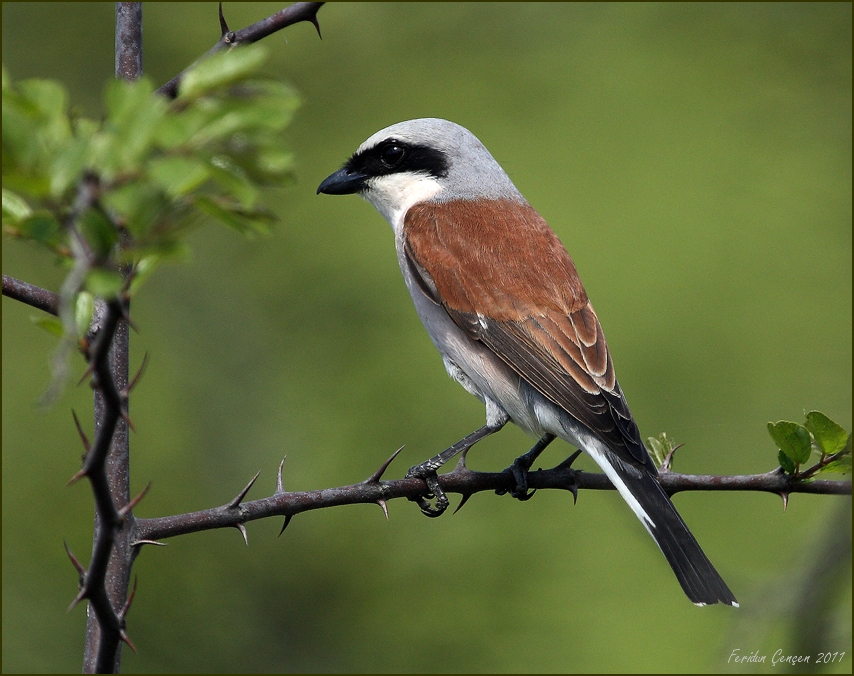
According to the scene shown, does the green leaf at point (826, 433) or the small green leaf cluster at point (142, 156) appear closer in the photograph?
the small green leaf cluster at point (142, 156)

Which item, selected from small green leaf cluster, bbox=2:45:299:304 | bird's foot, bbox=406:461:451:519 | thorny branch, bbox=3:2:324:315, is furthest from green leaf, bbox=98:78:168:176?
bird's foot, bbox=406:461:451:519

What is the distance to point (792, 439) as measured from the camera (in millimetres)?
1829

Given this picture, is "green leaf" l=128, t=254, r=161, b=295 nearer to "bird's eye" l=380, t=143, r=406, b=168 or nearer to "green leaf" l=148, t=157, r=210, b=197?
"green leaf" l=148, t=157, r=210, b=197

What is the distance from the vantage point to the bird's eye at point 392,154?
319cm

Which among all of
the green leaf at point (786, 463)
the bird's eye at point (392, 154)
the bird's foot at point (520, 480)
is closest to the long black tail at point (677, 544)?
the bird's foot at point (520, 480)

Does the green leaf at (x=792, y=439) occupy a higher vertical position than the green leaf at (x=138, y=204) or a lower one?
lower

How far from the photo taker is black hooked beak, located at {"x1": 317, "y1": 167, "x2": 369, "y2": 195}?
3.16 m

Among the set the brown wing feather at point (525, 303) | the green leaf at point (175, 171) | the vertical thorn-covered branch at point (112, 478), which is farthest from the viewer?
the brown wing feather at point (525, 303)

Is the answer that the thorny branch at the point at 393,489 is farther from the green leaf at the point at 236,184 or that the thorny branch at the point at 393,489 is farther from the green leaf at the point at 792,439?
the green leaf at the point at 236,184

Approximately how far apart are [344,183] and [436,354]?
102 cm

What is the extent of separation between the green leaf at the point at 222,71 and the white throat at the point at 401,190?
88.9 inches

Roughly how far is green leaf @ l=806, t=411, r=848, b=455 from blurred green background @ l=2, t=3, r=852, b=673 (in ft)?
1.25

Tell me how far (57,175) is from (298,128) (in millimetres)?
3808

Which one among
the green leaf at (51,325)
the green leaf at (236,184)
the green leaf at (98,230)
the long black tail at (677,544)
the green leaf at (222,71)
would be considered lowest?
the long black tail at (677,544)
